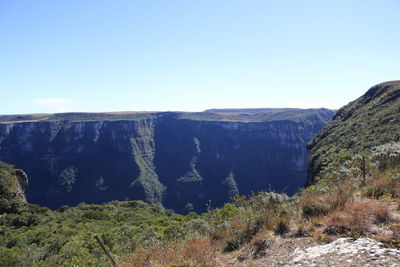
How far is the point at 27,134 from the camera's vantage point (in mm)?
126312

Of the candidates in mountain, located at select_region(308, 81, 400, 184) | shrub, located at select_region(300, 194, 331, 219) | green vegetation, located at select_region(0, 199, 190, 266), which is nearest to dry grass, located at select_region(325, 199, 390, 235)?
shrub, located at select_region(300, 194, 331, 219)

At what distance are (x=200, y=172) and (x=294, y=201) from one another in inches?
4978

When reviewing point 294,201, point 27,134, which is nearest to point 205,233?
point 294,201

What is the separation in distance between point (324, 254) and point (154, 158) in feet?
458

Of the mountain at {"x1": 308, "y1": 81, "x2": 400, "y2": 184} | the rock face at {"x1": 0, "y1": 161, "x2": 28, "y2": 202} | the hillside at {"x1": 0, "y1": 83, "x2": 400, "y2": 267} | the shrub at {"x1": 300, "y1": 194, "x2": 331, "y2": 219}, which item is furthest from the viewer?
the rock face at {"x1": 0, "y1": 161, "x2": 28, "y2": 202}

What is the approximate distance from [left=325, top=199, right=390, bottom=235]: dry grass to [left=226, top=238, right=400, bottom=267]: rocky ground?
55cm

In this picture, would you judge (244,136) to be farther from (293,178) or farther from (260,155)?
(293,178)

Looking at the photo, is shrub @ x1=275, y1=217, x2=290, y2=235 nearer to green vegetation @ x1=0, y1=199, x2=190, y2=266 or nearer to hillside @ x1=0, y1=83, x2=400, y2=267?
hillside @ x1=0, y1=83, x2=400, y2=267

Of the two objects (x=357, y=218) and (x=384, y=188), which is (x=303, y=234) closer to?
(x=357, y=218)

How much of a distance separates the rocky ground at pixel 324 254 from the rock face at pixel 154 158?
10783cm

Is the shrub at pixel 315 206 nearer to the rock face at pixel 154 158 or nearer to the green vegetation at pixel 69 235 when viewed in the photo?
the green vegetation at pixel 69 235

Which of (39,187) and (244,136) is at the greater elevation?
(244,136)

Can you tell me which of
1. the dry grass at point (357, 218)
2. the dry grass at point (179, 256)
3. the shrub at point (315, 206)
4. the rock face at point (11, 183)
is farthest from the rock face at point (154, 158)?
the dry grass at point (357, 218)

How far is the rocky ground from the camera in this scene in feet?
13.5
